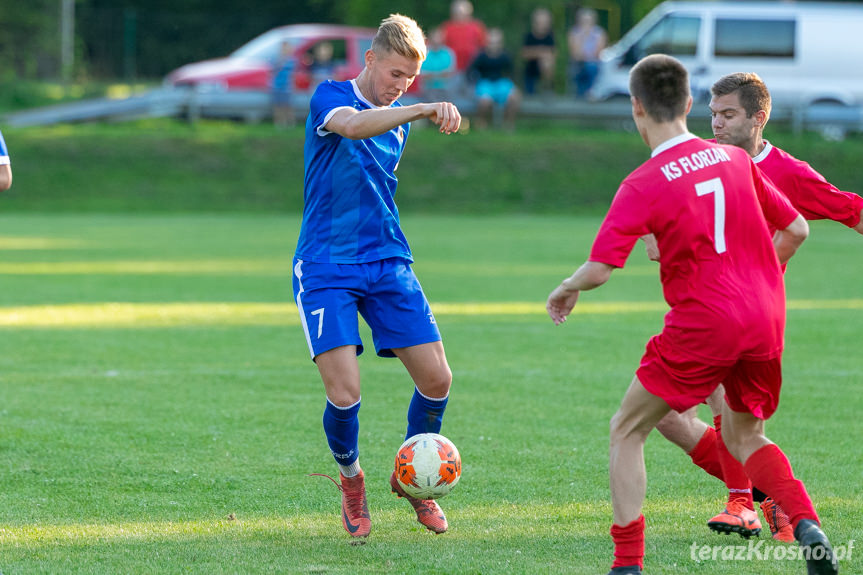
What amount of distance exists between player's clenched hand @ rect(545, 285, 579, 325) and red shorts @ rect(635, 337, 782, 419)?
1.13ft

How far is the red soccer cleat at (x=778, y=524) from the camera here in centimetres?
512

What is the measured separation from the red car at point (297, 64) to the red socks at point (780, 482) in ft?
76.2

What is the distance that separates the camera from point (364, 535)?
5148 millimetres

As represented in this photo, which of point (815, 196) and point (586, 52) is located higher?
point (586, 52)

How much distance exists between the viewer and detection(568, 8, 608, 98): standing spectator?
90.9ft

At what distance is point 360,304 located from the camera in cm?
539

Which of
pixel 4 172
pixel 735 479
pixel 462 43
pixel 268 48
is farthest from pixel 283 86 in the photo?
pixel 735 479

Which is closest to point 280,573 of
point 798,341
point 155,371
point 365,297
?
point 365,297

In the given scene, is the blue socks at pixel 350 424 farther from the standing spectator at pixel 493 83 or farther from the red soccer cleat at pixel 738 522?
the standing spectator at pixel 493 83

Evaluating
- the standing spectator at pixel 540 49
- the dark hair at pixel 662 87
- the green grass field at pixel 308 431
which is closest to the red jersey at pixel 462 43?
the standing spectator at pixel 540 49

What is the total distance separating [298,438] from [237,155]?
66.5 ft

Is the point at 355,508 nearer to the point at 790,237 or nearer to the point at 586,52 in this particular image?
the point at 790,237

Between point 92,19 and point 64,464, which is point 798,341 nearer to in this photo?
point 64,464

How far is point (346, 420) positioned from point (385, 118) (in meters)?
1.38
